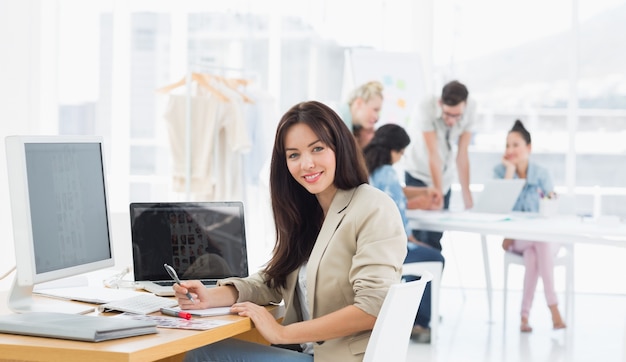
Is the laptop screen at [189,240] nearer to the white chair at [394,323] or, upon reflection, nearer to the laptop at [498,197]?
the white chair at [394,323]

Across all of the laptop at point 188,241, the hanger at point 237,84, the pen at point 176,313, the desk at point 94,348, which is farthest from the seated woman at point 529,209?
the desk at point 94,348

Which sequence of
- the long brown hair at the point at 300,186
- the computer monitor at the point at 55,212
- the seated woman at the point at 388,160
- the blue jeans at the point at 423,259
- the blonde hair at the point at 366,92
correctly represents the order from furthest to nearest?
1. the blonde hair at the point at 366,92
2. the blue jeans at the point at 423,259
3. the seated woman at the point at 388,160
4. the long brown hair at the point at 300,186
5. the computer monitor at the point at 55,212

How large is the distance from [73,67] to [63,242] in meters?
4.27

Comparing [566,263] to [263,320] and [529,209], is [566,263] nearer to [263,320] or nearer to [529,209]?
[529,209]

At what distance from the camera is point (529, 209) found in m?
5.87

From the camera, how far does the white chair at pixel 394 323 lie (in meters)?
2.04

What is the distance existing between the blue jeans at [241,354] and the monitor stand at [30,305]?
13.8 inches

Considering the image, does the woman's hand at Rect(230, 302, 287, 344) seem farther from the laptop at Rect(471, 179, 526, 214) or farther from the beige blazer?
the laptop at Rect(471, 179, 526, 214)

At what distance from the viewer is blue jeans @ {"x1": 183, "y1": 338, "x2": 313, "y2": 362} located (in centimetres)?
237

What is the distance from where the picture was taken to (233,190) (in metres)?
5.73

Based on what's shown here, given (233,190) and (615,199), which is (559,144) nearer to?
(615,199)

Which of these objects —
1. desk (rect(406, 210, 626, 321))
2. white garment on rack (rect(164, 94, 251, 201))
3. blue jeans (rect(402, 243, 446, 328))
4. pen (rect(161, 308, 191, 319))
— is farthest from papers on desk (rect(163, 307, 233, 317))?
white garment on rack (rect(164, 94, 251, 201))

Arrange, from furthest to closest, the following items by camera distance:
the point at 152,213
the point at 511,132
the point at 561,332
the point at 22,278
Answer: the point at 511,132
the point at 561,332
the point at 152,213
the point at 22,278

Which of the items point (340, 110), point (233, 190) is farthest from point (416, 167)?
point (233, 190)
